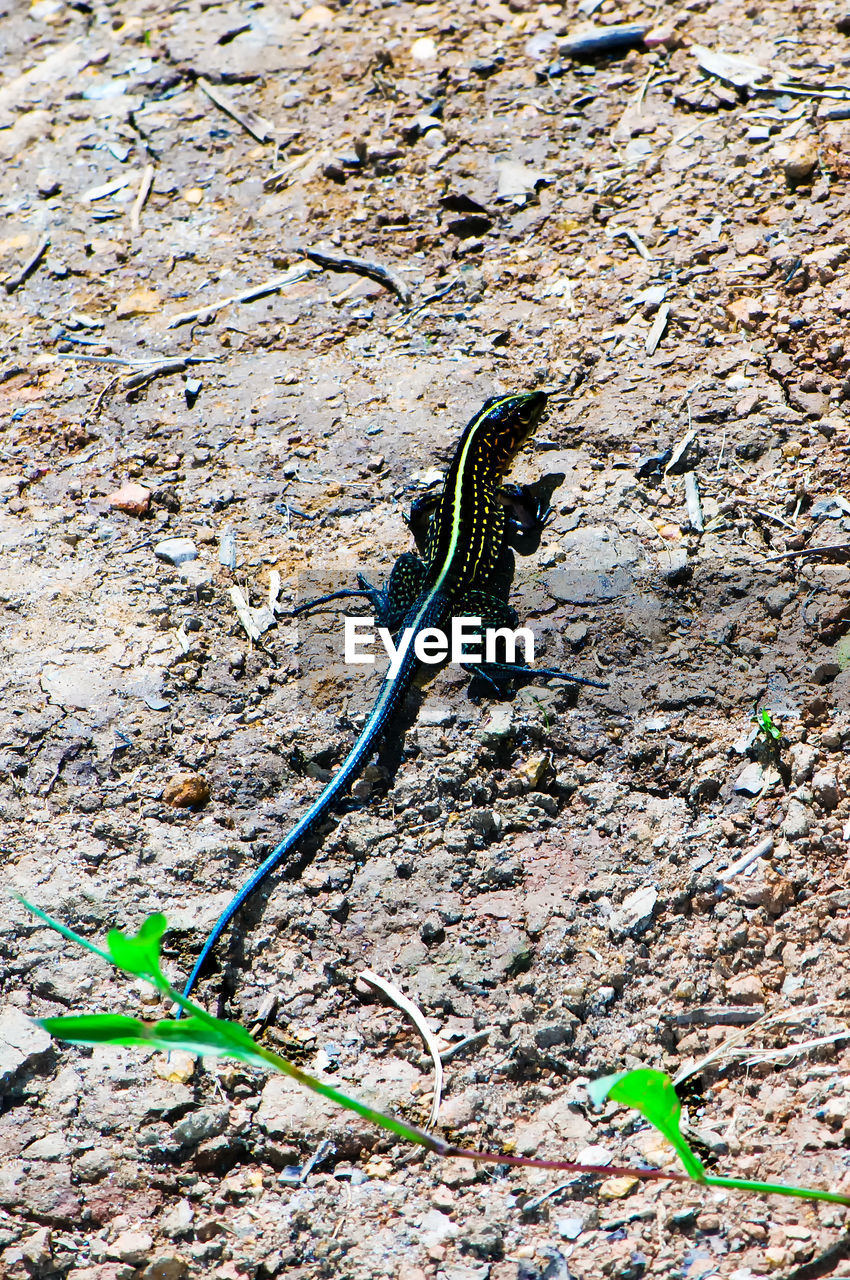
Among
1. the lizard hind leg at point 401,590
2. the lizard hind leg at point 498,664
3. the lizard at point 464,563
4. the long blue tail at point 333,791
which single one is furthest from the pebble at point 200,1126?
the lizard hind leg at point 401,590

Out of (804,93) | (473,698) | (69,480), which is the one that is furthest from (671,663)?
(804,93)

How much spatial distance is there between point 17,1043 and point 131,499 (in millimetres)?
2251

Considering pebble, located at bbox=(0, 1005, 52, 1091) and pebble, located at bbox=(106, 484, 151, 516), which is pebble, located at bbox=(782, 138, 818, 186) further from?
pebble, located at bbox=(0, 1005, 52, 1091)

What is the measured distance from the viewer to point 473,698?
3.70 m

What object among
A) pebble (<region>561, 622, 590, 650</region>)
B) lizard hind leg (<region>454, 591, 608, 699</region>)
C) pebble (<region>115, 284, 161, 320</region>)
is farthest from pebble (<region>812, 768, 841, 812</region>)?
pebble (<region>115, 284, 161, 320</region>)

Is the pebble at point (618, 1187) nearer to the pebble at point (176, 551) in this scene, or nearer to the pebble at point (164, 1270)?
the pebble at point (164, 1270)

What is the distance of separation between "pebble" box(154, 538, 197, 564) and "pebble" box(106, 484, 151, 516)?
0.23 meters

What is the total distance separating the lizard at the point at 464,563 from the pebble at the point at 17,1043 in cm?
92

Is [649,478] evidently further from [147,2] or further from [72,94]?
[147,2]

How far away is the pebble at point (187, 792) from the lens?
3.46 metres

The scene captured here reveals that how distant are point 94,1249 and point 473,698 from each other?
1.99 meters

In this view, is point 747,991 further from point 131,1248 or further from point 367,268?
point 367,268

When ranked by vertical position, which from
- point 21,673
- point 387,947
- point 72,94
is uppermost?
point 72,94

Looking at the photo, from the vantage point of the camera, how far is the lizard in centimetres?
360
